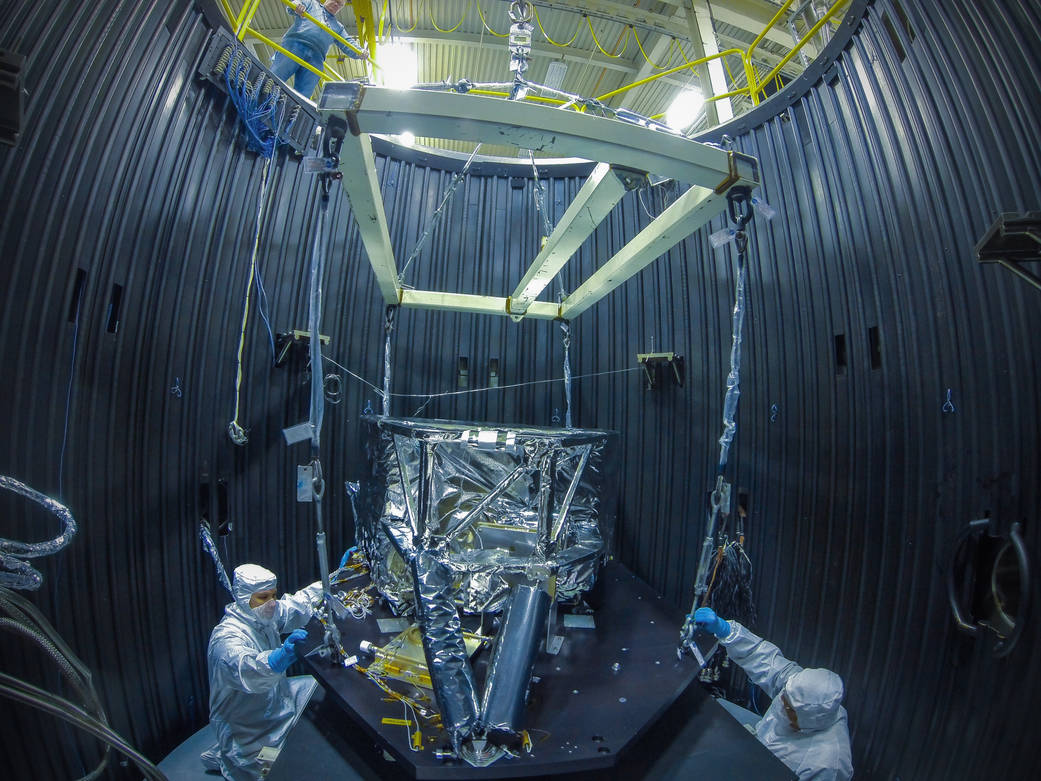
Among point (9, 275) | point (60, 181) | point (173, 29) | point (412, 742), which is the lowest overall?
point (412, 742)

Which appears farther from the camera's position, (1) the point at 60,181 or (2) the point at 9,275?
(1) the point at 60,181

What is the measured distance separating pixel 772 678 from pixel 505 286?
334 centimetres

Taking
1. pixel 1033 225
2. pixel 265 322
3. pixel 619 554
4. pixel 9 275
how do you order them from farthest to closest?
pixel 619 554 < pixel 265 322 < pixel 9 275 < pixel 1033 225

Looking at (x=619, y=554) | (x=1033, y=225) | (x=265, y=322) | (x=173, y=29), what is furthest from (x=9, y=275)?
(x=619, y=554)

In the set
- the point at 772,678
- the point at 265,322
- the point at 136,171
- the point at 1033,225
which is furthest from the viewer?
the point at 265,322

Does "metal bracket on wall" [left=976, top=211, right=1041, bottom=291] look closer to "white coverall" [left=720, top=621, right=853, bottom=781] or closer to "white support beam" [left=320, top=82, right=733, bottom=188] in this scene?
"white support beam" [left=320, top=82, right=733, bottom=188]

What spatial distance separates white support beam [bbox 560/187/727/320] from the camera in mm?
1892

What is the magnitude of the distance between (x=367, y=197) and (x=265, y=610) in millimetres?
2243

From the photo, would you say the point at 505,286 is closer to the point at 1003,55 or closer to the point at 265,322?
the point at 265,322

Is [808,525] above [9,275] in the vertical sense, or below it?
below

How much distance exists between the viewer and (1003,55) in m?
1.70

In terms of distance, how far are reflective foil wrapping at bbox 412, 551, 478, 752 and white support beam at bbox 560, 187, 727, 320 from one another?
1870 mm

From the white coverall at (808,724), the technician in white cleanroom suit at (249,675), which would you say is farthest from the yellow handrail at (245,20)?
the white coverall at (808,724)

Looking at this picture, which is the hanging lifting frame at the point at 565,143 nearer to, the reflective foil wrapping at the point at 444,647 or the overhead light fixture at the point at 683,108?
the reflective foil wrapping at the point at 444,647
